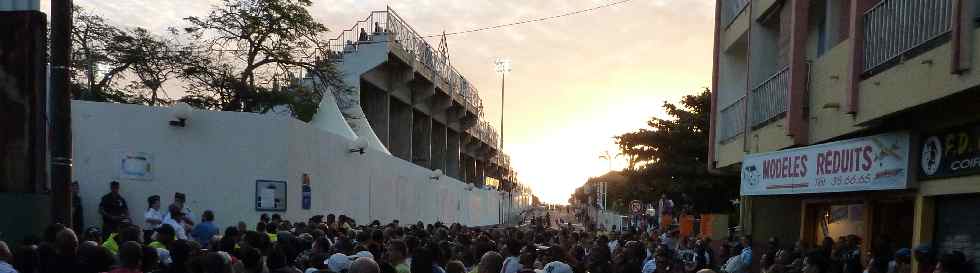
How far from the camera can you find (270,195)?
1808 cm

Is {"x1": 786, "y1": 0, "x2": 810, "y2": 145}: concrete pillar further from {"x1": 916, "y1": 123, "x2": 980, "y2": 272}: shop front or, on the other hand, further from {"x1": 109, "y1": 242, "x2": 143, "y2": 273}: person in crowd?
{"x1": 109, "y1": 242, "x2": 143, "y2": 273}: person in crowd

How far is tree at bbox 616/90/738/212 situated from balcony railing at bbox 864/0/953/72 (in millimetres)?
21217

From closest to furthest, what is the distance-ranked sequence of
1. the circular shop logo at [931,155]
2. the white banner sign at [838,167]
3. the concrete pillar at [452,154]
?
the circular shop logo at [931,155], the white banner sign at [838,167], the concrete pillar at [452,154]

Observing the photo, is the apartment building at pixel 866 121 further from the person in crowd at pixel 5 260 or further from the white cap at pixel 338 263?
the person in crowd at pixel 5 260

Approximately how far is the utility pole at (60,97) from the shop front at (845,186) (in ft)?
30.3

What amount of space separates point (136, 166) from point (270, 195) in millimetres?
2664

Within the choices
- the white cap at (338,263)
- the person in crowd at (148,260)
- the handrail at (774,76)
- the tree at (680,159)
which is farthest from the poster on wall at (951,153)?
the tree at (680,159)

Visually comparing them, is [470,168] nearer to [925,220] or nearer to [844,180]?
[844,180]

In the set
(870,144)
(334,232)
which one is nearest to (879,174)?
(870,144)

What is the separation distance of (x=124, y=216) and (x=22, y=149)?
4865mm

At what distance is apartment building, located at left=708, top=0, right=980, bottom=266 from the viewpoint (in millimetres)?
9070

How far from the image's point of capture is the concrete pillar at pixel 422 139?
47.9m

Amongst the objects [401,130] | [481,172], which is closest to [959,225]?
[401,130]

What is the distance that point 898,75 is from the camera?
9.57 metres
